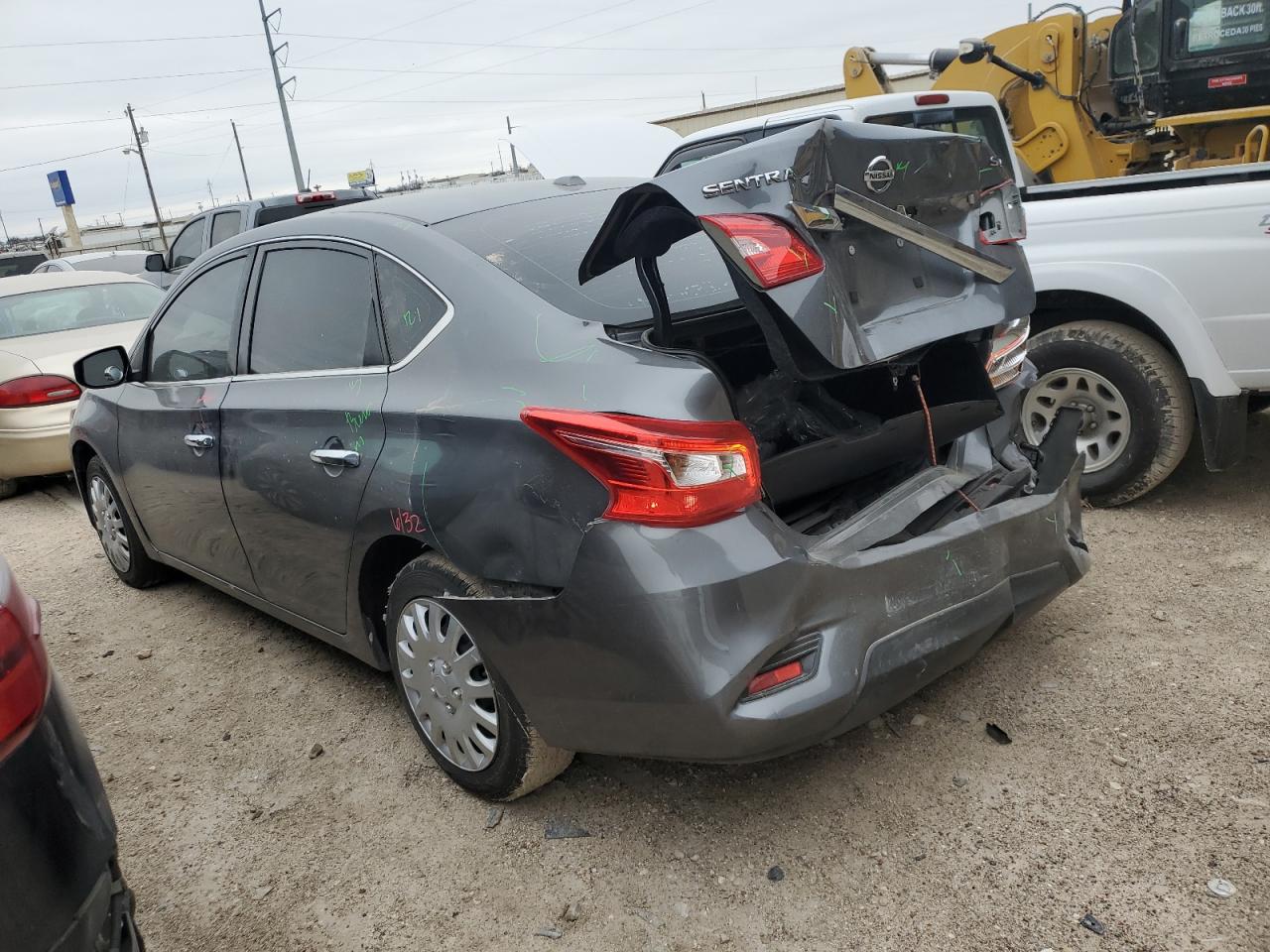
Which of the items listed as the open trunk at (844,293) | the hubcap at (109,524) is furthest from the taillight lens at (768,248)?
the hubcap at (109,524)

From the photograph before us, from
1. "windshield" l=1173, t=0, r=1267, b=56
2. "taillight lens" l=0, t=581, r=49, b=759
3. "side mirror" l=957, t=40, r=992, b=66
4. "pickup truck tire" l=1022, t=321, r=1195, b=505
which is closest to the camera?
"taillight lens" l=0, t=581, r=49, b=759

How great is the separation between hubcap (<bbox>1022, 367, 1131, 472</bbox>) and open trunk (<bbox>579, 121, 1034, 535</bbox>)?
4.91ft

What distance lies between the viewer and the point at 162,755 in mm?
3391

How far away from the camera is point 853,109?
4891mm

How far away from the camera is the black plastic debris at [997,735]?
9.37ft

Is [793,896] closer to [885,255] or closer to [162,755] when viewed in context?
[885,255]

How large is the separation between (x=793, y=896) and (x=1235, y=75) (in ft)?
24.0

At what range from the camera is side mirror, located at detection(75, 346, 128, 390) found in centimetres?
427

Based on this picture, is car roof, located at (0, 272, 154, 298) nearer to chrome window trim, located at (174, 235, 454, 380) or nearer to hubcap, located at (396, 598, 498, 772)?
chrome window trim, located at (174, 235, 454, 380)

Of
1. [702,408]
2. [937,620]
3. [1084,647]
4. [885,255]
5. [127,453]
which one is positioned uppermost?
[885,255]

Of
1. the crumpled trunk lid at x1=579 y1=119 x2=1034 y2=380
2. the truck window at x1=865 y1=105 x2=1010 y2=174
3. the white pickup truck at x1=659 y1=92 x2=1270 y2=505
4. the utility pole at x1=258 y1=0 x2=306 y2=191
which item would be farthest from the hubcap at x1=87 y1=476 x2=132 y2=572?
the utility pole at x1=258 y1=0 x2=306 y2=191

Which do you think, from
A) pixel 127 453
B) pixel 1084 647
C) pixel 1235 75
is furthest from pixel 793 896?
pixel 1235 75

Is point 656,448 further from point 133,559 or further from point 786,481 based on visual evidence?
point 133,559

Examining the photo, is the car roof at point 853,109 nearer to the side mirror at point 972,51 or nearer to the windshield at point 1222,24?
the side mirror at point 972,51
